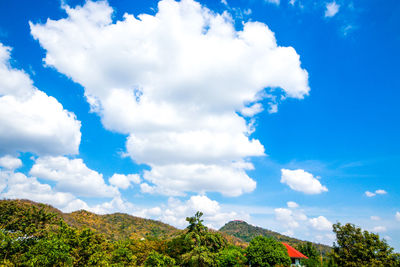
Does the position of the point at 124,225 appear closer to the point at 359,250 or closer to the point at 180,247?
the point at 180,247

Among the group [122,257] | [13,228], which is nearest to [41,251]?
[122,257]

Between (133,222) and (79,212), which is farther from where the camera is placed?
(133,222)

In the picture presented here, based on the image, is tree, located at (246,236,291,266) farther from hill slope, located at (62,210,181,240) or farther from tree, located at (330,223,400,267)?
hill slope, located at (62,210,181,240)

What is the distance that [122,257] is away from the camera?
25.0 meters

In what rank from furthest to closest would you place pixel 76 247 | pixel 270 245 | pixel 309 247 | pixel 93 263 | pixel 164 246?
pixel 309 247 < pixel 270 245 < pixel 164 246 < pixel 76 247 < pixel 93 263

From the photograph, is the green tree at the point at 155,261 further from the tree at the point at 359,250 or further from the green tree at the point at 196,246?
the tree at the point at 359,250

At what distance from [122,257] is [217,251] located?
18.6m

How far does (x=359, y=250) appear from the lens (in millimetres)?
40031

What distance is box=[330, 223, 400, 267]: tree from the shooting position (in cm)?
3809

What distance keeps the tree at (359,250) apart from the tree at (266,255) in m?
9.63

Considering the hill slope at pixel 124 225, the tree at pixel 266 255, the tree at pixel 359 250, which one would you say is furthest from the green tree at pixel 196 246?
the hill slope at pixel 124 225

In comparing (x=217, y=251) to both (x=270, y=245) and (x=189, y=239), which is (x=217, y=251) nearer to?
(x=189, y=239)

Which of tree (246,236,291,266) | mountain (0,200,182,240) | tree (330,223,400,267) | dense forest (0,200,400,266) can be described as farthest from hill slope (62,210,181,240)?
tree (330,223,400,267)

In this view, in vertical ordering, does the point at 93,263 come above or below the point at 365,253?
below
